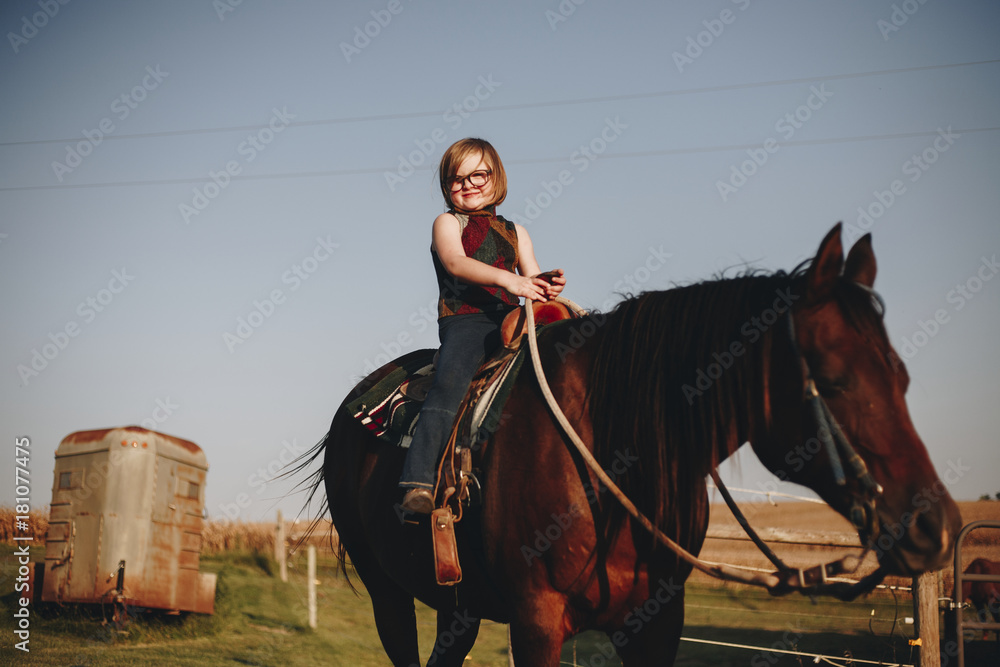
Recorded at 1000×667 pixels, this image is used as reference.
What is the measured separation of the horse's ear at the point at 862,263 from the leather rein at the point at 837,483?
89 mm

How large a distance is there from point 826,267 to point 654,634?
1421 mm

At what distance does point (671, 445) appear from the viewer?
8.27ft

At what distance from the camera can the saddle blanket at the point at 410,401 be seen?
2.88 metres

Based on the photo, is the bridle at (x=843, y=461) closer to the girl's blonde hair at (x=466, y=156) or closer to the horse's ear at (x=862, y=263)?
the horse's ear at (x=862, y=263)

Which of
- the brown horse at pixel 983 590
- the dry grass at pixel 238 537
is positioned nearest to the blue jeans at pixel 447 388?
the brown horse at pixel 983 590

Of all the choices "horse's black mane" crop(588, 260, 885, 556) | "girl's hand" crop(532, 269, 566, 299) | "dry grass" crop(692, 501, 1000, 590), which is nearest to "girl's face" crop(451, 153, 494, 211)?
"girl's hand" crop(532, 269, 566, 299)

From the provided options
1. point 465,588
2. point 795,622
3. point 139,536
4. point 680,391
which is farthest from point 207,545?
point 680,391

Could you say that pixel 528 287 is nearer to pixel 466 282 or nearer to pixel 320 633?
pixel 466 282

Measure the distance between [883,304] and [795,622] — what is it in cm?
1021

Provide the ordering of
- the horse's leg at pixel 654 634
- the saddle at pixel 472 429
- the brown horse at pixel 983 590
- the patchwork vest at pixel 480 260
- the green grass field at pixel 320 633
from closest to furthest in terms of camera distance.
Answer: the horse's leg at pixel 654 634 < the saddle at pixel 472 429 < the patchwork vest at pixel 480 260 < the brown horse at pixel 983 590 < the green grass field at pixel 320 633

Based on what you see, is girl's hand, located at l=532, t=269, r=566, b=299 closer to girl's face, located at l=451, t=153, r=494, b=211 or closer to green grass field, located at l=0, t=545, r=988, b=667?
girl's face, located at l=451, t=153, r=494, b=211

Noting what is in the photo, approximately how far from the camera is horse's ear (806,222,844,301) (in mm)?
2244

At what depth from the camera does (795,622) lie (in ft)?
35.9

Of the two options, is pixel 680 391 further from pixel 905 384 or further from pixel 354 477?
pixel 354 477
